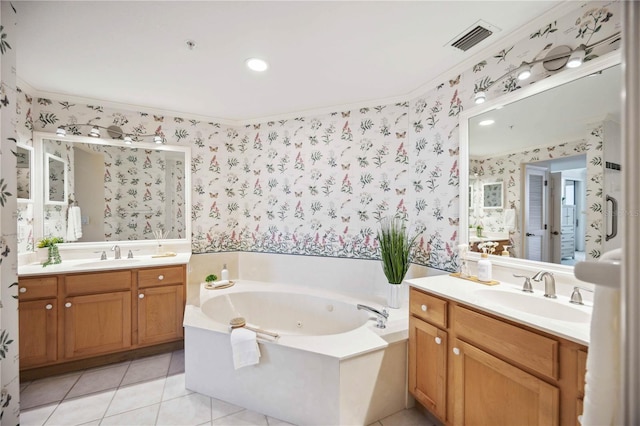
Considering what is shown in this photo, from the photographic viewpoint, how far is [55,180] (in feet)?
8.70

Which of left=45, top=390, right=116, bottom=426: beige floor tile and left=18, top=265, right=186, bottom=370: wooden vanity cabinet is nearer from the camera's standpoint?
left=45, top=390, right=116, bottom=426: beige floor tile

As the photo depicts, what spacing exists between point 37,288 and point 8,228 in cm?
142

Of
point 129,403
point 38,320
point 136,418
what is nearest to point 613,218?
point 136,418

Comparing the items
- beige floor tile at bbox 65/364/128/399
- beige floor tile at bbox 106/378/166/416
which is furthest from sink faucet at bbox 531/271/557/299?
beige floor tile at bbox 65/364/128/399

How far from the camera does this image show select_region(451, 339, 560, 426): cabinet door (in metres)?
1.14

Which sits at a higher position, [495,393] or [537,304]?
[537,304]

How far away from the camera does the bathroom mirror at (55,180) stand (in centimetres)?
259

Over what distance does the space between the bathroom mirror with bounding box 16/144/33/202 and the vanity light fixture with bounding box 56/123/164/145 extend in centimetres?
30

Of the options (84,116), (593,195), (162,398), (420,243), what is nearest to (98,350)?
(162,398)

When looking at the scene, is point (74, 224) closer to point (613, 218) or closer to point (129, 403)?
point (129, 403)

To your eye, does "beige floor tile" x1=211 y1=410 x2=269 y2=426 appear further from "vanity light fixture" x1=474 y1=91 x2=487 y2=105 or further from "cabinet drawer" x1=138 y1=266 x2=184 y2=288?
"vanity light fixture" x1=474 y1=91 x2=487 y2=105

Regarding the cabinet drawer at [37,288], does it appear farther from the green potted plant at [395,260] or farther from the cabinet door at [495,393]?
the cabinet door at [495,393]

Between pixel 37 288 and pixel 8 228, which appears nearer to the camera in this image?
pixel 8 228

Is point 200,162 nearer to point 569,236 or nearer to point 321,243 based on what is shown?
point 321,243
